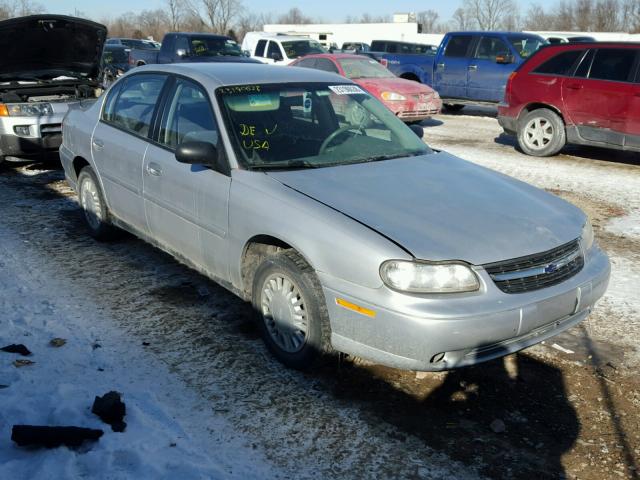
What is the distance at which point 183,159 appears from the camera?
4121 mm

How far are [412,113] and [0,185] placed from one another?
7875 mm

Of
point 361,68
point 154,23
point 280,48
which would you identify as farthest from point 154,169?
point 154,23

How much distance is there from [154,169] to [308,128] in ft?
3.78

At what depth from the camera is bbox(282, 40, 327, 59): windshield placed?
18031 mm

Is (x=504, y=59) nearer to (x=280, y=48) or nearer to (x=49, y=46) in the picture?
(x=280, y=48)

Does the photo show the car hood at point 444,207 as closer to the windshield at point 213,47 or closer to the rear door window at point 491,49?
the rear door window at point 491,49

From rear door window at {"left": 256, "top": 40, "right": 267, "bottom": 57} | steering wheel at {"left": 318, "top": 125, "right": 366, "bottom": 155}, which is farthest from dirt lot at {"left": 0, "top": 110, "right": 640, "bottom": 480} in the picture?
rear door window at {"left": 256, "top": 40, "right": 267, "bottom": 57}

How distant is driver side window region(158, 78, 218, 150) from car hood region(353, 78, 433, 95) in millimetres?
8769

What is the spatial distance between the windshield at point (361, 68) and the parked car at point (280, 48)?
12.4 ft

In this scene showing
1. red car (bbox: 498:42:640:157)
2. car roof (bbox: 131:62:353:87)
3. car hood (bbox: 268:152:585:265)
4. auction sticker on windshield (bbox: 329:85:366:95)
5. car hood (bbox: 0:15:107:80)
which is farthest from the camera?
red car (bbox: 498:42:640:157)

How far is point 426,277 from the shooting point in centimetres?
324

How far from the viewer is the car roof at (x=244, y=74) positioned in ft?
15.3

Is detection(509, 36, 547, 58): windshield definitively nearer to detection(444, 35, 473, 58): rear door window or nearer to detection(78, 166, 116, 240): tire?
detection(444, 35, 473, 58): rear door window

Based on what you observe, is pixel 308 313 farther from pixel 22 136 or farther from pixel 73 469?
pixel 22 136
